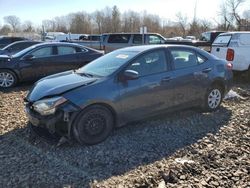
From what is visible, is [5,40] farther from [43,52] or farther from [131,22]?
[131,22]

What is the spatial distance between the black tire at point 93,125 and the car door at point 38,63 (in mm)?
5907

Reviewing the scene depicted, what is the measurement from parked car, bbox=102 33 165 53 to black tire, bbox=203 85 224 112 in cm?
1011

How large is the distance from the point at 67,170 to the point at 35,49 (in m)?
6.97

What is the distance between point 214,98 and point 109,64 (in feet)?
8.24

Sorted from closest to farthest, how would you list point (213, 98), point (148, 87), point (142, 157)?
point (142, 157) → point (148, 87) → point (213, 98)

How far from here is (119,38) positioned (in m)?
17.8

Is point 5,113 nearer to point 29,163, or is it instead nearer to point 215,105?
point 29,163

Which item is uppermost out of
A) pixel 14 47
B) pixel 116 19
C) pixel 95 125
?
A: pixel 116 19

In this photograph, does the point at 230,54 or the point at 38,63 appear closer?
the point at 38,63

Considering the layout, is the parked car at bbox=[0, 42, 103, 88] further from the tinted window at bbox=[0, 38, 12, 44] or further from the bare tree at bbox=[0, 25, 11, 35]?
the bare tree at bbox=[0, 25, 11, 35]

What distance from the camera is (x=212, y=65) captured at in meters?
6.70

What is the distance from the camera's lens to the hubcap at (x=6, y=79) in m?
10.0

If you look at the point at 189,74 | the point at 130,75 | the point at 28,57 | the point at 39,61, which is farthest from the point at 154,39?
the point at 130,75

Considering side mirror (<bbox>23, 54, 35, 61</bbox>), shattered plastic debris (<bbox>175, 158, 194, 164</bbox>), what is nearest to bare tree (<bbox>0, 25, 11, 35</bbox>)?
side mirror (<bbox>23, 54, 35, 61</bbox>)
